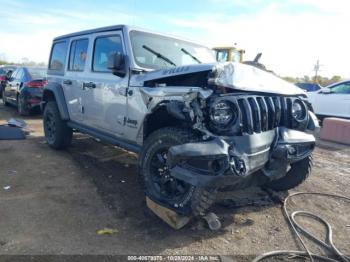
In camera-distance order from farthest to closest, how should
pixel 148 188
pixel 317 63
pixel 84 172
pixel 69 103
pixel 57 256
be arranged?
pixel 317 63
pixel 69 103
pixel 84 172
pixel 148 188
pixel 57 256

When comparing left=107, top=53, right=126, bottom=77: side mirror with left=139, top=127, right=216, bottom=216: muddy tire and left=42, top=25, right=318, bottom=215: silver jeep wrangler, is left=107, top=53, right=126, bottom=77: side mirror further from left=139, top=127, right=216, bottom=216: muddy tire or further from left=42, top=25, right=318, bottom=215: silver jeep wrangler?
left=139, top=127, right=216, bottom=216: muddy tire

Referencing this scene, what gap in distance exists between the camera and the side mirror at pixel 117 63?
4.19 m

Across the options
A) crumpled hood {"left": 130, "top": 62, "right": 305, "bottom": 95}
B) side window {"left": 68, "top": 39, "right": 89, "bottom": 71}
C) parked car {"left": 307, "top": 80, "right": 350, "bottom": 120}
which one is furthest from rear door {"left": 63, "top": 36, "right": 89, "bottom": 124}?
parked car {"left": 307, "top": 80, "right": 350, "bottom": 120}

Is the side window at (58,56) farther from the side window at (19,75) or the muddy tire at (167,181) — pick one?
the side window at (19,75)

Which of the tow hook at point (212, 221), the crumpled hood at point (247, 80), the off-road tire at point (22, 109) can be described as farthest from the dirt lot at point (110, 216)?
the off-road tire at point (22, 109)

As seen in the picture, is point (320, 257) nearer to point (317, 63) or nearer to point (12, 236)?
point (12, 236)

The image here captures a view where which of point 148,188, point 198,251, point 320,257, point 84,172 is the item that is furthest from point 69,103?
point 320,257

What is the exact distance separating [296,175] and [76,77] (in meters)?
3.82

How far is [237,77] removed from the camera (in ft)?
11.3

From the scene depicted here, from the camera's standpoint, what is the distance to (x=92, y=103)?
5.33 metres

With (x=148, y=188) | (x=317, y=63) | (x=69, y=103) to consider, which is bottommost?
(x=148, y=188)

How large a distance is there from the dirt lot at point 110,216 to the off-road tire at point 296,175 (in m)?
0.22

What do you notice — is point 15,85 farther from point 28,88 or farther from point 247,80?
point 247,80

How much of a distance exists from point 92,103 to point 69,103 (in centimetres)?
101
